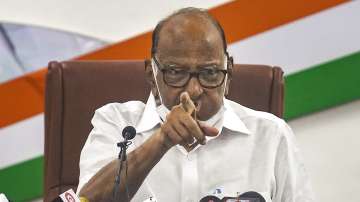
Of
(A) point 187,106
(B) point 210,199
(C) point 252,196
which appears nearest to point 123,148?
(A) point 187,106

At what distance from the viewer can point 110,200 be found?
1.55m

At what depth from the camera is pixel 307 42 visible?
2.66 m

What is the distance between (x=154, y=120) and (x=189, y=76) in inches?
9.7

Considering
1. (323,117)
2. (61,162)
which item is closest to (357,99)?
(323,117)

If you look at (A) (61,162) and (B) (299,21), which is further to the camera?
(B) (299,21)

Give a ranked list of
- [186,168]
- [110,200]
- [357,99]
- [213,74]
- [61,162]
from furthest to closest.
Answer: [357,99], [61,162], [186,168], [213,74], [110,200]

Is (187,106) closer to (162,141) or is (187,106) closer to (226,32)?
(162,141)

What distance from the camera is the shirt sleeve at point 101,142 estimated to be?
174 centimetres

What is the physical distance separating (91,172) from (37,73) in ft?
3.63

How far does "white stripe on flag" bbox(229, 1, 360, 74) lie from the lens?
8.66 ft

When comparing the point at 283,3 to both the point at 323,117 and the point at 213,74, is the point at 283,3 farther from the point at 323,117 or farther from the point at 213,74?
the point at 213,74

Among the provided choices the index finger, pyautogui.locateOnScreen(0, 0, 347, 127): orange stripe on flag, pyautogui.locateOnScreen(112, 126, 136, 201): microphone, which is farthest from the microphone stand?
pyautogui.locateOnScreen(0, 0, 347, 127): orange stripe on flag

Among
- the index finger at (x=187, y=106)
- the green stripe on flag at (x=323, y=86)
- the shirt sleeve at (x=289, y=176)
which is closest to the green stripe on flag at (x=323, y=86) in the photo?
the green stripe on flag at (x=323, y=86)

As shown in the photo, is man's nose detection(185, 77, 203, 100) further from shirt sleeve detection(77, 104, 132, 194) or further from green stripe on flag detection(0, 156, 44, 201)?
green stripe on flag detection(0, 156, 44, 201)
